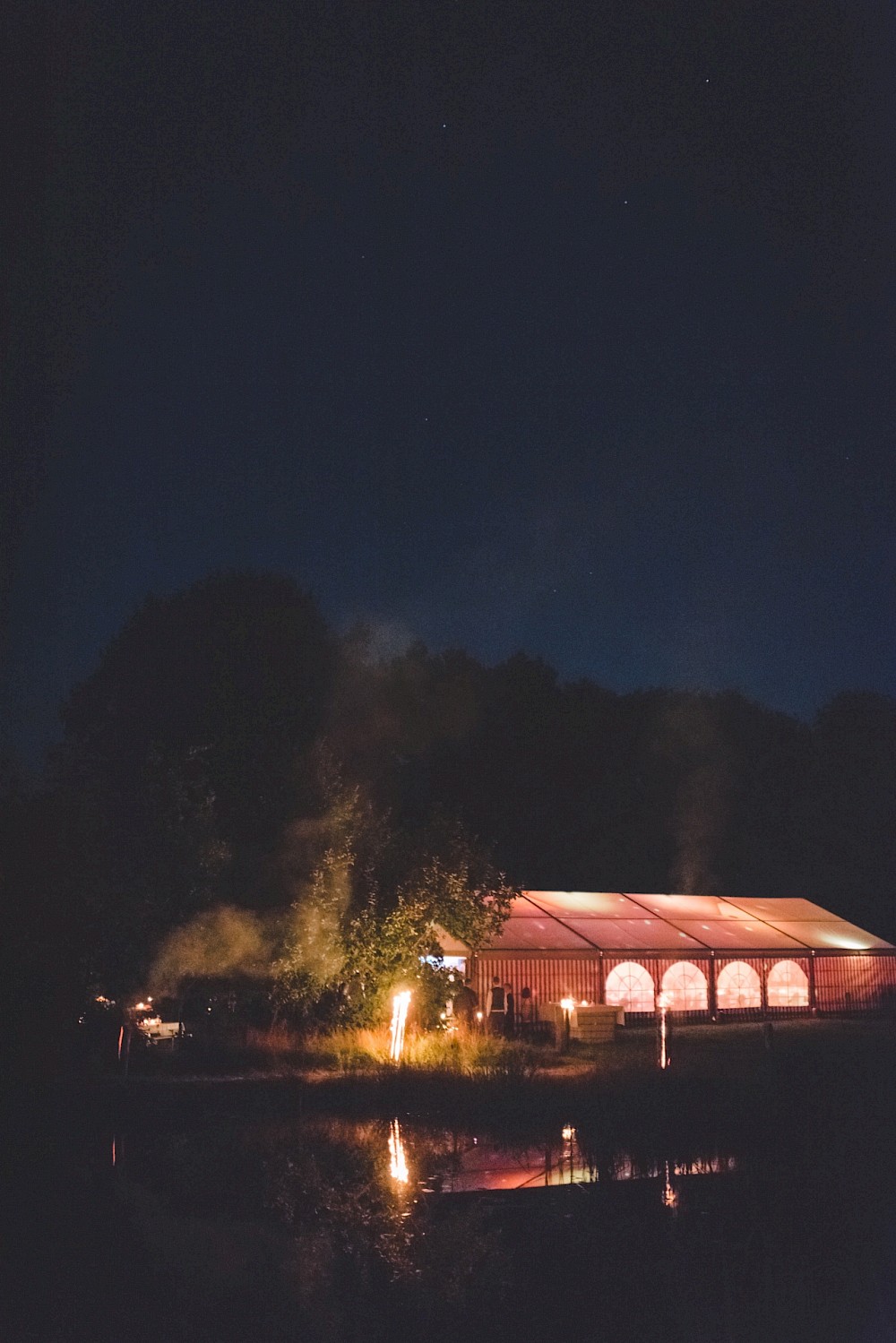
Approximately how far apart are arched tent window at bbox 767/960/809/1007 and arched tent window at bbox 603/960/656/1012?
4.50m

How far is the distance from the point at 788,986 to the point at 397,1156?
75.5ft

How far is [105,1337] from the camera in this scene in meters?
6.79

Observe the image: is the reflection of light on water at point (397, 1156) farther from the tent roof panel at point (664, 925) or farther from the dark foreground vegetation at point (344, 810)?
the tent roof panel at point (664, 925)

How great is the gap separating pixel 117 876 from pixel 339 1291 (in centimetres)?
1308

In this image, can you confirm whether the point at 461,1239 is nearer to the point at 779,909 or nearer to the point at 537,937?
the point at 537,937

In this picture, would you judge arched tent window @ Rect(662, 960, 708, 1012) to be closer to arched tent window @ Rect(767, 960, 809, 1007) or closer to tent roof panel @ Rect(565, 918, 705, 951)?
tent roof panel @ Rect(565, 918, 705, 951)

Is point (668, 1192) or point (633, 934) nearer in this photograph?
point (668, 1192)

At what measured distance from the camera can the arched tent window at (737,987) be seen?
31531 millimetres

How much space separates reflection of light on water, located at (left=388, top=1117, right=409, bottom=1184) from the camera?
11.5 m

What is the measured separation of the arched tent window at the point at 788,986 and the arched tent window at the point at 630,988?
450 centimetres

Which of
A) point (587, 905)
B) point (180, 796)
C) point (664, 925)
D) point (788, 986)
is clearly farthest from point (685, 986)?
point (180, 796)

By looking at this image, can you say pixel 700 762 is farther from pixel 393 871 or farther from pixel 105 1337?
pixel 105 1337

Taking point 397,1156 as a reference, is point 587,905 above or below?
above

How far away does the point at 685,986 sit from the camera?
3073cm
